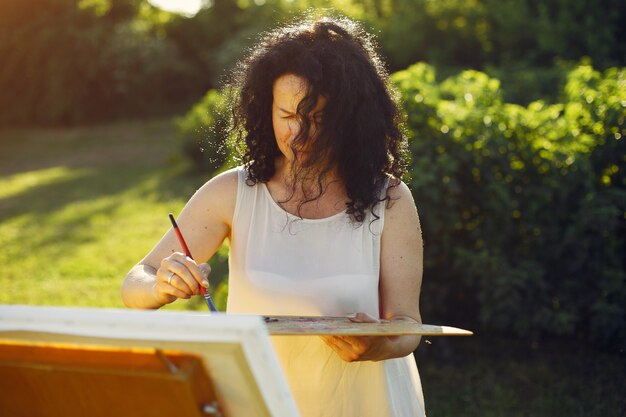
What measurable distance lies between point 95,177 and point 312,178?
1143 cm

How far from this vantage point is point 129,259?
24.8 ft

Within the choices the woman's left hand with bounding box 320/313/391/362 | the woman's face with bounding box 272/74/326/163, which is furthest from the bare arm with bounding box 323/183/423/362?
the woman's face with bounding box 272/74/326/163

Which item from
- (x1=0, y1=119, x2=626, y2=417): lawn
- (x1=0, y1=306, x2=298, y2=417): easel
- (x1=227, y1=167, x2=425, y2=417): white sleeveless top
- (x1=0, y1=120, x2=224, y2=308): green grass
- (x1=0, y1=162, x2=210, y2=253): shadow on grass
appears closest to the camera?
(x1=0, y1=306, x2=298, y2=417): easel

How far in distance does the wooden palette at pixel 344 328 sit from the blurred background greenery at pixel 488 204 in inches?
40.9

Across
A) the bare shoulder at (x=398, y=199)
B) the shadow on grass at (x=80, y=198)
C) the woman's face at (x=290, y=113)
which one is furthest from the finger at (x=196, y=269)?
the shadow on grass at (x=80, y=198)

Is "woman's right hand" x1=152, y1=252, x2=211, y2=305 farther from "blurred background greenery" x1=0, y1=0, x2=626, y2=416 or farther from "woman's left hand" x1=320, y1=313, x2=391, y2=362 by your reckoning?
"blurred background greenery" x1=0, y1=0, x2=626, y2=416

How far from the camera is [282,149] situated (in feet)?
6.86

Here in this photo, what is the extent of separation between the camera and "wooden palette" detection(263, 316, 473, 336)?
55.7 inches

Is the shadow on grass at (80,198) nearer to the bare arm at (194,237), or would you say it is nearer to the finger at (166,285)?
the bare arm at (194,237)

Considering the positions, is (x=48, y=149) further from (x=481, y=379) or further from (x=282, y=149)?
(x=282, y=149)

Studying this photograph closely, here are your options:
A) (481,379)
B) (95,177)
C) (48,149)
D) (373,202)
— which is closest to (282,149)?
(373,202)

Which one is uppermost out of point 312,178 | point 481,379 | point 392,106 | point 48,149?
point 392,106

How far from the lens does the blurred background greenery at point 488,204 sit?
13.3 ft

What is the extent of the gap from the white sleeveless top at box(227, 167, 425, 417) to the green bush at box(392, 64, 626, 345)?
2.00 metres
